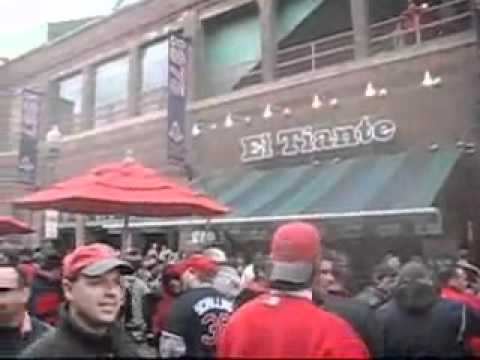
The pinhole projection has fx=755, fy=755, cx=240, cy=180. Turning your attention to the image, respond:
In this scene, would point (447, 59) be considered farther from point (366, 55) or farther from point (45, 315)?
point (45, 315)

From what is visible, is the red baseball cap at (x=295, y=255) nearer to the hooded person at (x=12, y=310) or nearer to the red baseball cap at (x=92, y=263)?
the red baseball cap at (x=92, y=263)

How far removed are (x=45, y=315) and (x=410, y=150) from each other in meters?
8.70

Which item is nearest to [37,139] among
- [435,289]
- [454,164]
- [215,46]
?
[215,46]

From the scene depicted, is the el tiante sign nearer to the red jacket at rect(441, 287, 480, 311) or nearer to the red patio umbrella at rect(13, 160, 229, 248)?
the red patio umbrella at rect(13, 160, 229, 248)

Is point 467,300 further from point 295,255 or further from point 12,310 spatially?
point 12,310

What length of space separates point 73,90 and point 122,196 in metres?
17.8

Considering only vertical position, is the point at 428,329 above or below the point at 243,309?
below

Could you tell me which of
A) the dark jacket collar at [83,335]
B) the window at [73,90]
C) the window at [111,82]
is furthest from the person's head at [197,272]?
the window at [73,90]

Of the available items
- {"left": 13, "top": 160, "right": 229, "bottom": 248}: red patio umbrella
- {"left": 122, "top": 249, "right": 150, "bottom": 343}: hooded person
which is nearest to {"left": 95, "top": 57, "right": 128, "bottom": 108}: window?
{"left": 13, "top": 160, "right": 229, "bottom": 248}: red patio umbrella

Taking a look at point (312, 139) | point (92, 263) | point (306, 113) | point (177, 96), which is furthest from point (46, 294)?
point (177, 96)

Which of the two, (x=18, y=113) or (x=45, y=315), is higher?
(x=18, y=113)

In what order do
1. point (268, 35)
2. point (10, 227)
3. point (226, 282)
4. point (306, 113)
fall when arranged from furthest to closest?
point (268, 35)
point (306, 113)
point (10, 227)
point (226, 282)

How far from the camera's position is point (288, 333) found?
2.80 metres

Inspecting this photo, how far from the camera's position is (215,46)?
761 inches
